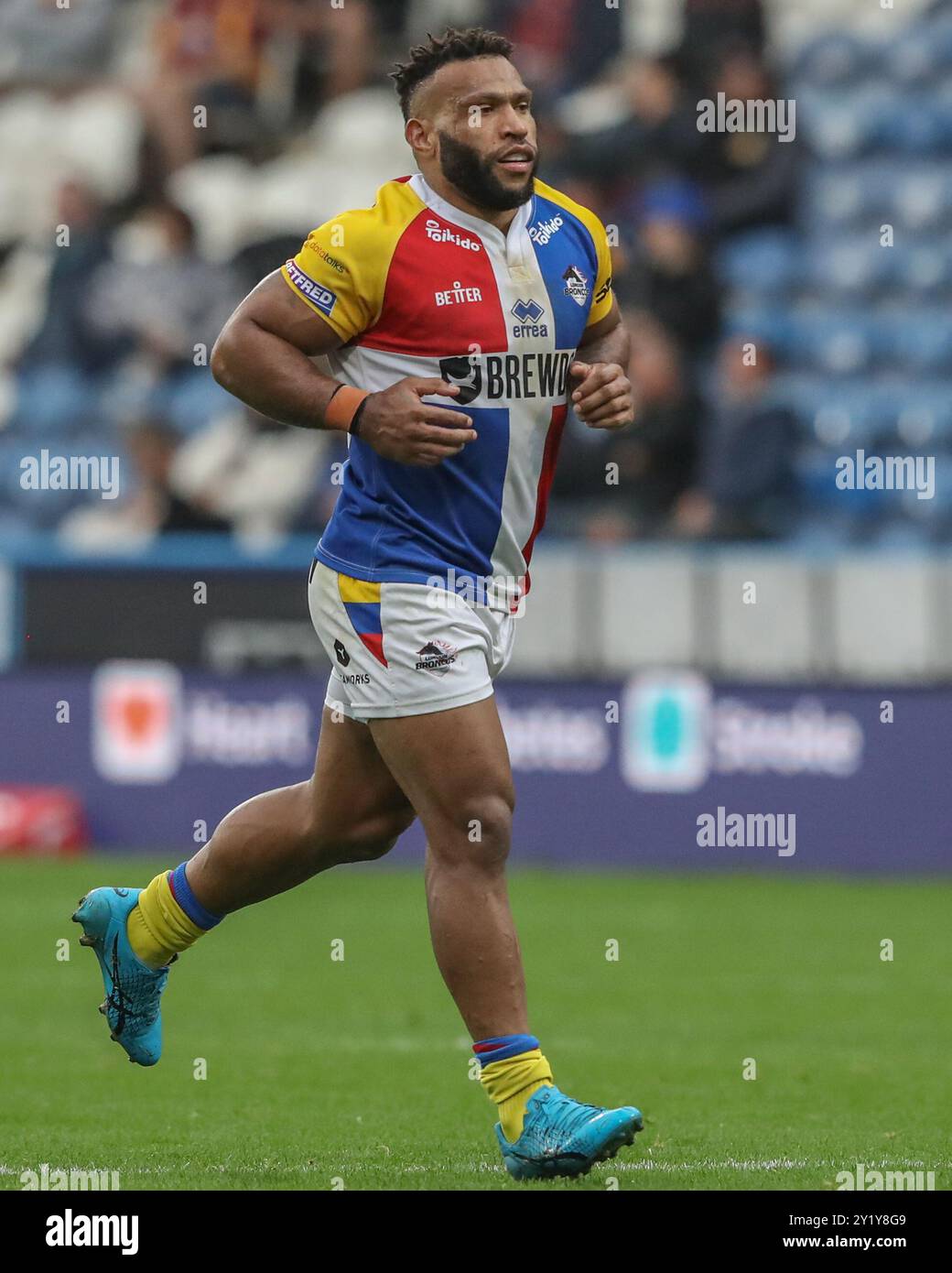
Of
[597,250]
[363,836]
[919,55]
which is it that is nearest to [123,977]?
[363,836]

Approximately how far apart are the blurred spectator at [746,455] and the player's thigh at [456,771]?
8402 mm

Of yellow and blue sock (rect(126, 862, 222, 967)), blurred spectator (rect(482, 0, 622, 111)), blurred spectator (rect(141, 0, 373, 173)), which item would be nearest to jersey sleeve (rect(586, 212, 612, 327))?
yellow and blue sock (rect(126, 862, 222, 967))

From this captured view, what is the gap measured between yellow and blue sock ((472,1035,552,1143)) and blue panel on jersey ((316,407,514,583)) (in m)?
1.09

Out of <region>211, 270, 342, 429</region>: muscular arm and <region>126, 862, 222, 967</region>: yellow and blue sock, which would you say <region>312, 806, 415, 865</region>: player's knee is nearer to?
<region>126, 862, 222, 967</region>: yellow and blue sock

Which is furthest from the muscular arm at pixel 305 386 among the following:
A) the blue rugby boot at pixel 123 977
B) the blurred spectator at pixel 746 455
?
the blurred spectator at pixel 746 455

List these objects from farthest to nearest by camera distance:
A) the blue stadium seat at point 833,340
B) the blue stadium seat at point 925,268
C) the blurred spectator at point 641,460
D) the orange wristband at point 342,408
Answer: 1. the blue stadium seat at point 925,268
2. the blue stadium seat at point 833,340
3. the blurred spectator at point 641,460
4. the orange wristband at point 342,408

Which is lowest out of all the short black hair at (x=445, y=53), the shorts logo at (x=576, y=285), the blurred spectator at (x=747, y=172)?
the shorts logo at (x=576, y=285)

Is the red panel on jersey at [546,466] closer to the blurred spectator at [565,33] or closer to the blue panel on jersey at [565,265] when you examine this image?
the blue panel on jersey at [565,265]

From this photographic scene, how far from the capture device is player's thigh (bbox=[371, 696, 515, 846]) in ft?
17.3

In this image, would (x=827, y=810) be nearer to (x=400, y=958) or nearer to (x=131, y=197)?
(x=400, y=958)

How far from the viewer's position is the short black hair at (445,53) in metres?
5.53

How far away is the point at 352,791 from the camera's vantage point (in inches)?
223
